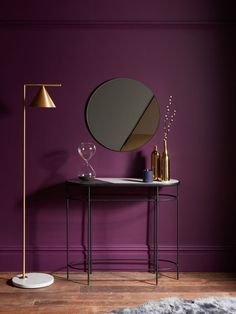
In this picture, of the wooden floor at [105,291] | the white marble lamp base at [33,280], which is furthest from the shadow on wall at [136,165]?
the white marble lamp base at [33,280]

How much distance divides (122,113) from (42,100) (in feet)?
2.58

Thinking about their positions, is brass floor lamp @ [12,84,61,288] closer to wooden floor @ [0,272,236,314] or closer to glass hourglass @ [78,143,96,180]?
wooden floor @ [0,272,236,314]

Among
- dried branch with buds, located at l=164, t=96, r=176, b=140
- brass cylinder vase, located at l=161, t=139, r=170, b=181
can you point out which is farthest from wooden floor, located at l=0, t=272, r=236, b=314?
dried branch with buds, located at l=164, t=96, r=176, b=140

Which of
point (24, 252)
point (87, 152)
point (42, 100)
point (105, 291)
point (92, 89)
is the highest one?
point (92, 89)

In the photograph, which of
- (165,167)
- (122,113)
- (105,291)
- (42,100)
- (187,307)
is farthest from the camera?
(122,113)

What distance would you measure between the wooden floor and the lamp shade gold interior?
4.79ft

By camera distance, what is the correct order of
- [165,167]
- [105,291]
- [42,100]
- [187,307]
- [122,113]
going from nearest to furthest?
[187,307]
[105,291]
[42,100]
[165,167]
[122,113]

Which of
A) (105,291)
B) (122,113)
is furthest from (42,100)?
(105,291)

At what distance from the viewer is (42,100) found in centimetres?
407

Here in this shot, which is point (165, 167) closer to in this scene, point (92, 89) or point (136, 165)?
point (136, 165)

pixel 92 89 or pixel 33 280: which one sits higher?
pixel 92 89

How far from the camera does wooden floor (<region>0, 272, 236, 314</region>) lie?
3535 millimetres

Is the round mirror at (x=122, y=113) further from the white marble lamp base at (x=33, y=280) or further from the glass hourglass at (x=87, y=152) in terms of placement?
the white marble lamp base at (x=33, y=280)

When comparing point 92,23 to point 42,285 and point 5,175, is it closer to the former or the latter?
point 5,175
